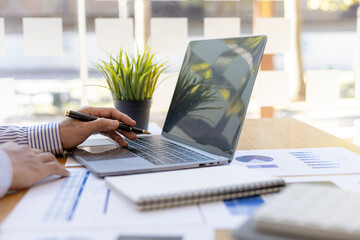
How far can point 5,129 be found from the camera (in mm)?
1187

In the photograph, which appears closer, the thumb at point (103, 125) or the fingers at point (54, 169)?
the fingers at point (54, 169)

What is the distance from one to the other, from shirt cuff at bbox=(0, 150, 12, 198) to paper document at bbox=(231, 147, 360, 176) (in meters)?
0.49

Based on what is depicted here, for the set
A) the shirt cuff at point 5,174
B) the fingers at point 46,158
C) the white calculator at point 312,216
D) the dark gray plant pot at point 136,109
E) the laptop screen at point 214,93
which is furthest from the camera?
the dark gray plant pot at point 136,109

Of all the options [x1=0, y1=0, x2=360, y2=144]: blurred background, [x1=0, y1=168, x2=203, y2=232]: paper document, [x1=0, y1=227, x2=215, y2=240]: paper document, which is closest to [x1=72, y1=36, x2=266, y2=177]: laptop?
[x1=0, y1=168, x2=203, y2=232]: paper document

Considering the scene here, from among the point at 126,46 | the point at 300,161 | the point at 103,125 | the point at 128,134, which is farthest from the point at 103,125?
the point at 126,46

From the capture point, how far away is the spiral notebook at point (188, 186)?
0.67 meters

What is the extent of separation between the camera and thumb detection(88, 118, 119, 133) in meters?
1.12

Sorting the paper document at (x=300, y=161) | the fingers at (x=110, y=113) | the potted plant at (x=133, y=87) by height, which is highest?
the potted plant at (x=133, y=87)

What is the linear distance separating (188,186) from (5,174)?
0.32 metres

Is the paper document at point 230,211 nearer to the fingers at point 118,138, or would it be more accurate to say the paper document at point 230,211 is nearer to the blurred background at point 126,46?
the fingers at point 118,138

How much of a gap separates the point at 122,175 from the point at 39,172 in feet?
0.51

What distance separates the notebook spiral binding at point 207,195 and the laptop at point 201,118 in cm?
20

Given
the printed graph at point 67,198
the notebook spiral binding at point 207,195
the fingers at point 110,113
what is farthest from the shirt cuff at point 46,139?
the notebook spiral binding at point 207,195

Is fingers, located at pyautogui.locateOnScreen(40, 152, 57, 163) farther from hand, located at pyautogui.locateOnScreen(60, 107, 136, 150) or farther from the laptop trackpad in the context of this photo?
hand, located at pyautogui.locateOnScreen(60, 107, 136, 150)
